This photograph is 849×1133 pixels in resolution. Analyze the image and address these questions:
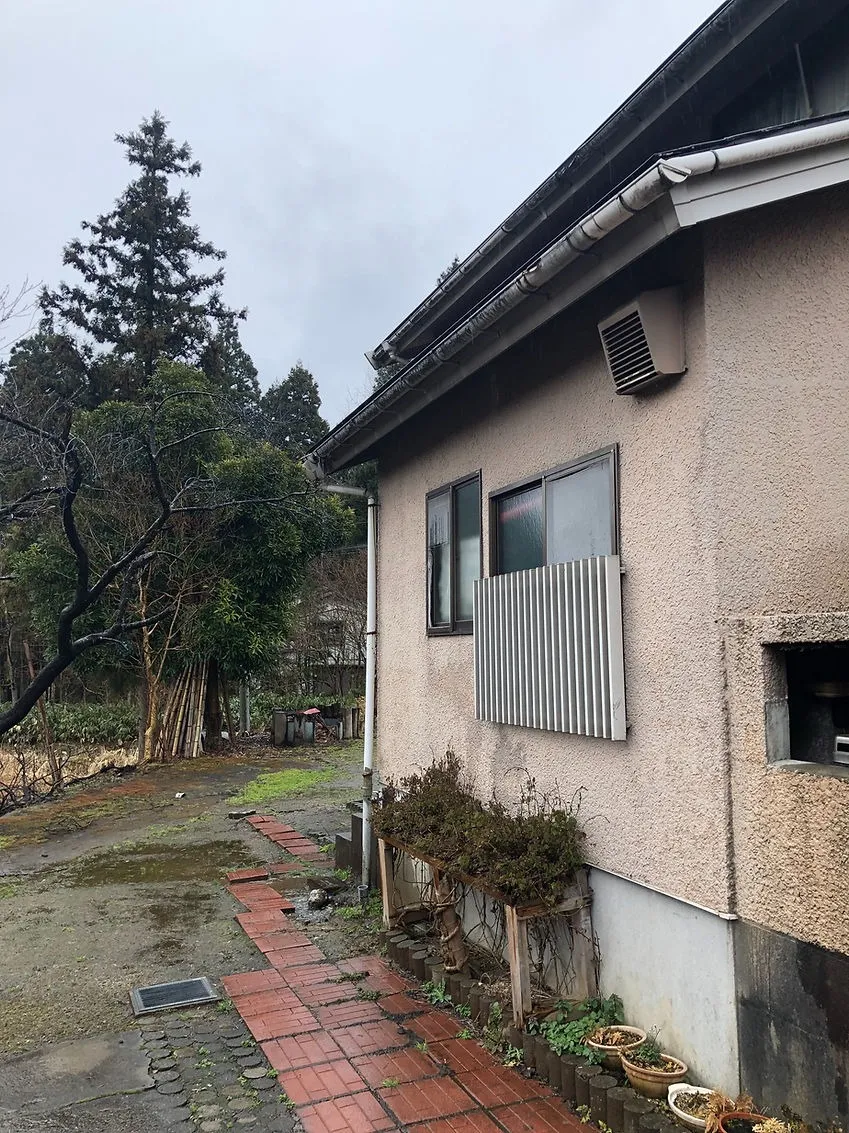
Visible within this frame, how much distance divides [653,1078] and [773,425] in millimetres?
2927

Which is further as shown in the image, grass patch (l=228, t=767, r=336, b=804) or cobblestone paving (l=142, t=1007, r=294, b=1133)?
grass patch (l=228, t=767, r=336, b=804)

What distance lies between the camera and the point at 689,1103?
11.2 feet

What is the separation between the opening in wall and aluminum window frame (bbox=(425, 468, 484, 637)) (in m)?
2.71

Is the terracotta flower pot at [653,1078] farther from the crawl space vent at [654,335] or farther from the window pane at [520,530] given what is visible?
the crawl space vent at [654,335]

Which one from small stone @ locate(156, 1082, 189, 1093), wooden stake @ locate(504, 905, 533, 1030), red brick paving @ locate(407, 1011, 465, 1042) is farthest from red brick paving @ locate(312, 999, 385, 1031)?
wooden stake @ locate(504, 905, 533, 1030)

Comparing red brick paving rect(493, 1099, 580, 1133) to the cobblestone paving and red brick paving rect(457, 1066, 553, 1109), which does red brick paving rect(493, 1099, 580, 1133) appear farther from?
the cobblestone paving

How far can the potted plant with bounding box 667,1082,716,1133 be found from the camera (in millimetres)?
3281

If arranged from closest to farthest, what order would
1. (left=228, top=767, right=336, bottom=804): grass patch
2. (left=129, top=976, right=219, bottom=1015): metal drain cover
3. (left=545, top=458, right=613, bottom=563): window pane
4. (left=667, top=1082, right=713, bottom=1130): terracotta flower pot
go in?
1. (left=667, top=1082, right=713, bottom=1130): terracotta flower pot
2. (left=545, top=458, right=613, bottom=563): window pane
3. (left=129, top=976, right=219, bottom=1015): metal drain cover
4. (left=228, top=767, right=336, bottom=804): grass patch

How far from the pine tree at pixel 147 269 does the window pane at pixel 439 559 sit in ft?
81.7

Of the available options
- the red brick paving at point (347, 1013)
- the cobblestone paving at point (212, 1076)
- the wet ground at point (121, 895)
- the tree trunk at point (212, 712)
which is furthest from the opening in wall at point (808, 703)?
the tree trunk at point (212, 712)

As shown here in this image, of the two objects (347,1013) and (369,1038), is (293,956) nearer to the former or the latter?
(347,1013)

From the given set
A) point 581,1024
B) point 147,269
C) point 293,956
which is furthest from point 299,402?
point 581,1024

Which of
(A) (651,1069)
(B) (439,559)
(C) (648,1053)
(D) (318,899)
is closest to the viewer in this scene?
(A) (651,1069)

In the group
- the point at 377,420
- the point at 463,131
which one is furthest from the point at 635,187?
the point at 463,131
